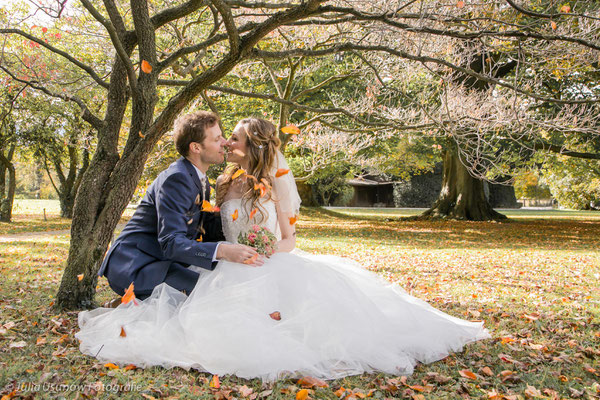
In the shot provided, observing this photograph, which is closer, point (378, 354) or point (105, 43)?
point (378, 354)

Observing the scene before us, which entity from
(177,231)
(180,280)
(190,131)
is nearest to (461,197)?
(190,131)

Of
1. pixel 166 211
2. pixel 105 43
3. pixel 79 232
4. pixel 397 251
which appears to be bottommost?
pixel 397 251

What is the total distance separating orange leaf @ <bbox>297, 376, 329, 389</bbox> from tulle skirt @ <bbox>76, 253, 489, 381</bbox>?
0.18 ft

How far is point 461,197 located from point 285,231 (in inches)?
736

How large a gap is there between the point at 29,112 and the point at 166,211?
1670cm

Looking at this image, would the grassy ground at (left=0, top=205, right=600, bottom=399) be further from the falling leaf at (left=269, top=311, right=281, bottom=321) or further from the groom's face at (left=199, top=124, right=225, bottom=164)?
the groom's face at (left=199, top=124, right=225, bottom=164)

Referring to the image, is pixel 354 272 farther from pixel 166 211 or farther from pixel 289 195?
pixel 166 211

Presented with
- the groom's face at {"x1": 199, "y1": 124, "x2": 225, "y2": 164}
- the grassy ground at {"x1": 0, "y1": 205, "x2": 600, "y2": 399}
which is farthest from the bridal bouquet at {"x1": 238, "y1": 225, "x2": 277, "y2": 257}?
the grassy ground at {"x1": 0, "y1": 205, "x2": 600, "y2": 399}

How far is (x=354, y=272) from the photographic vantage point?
426cm

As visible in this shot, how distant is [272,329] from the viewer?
3.11m

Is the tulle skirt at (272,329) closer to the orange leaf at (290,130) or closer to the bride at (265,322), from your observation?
the bride at (265,322)

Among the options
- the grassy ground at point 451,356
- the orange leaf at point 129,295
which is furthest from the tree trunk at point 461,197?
the orange leaf at point 129,295

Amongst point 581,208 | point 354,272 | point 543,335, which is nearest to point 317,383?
point 354,272

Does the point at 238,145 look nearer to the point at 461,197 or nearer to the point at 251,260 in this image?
the point at 251,260
